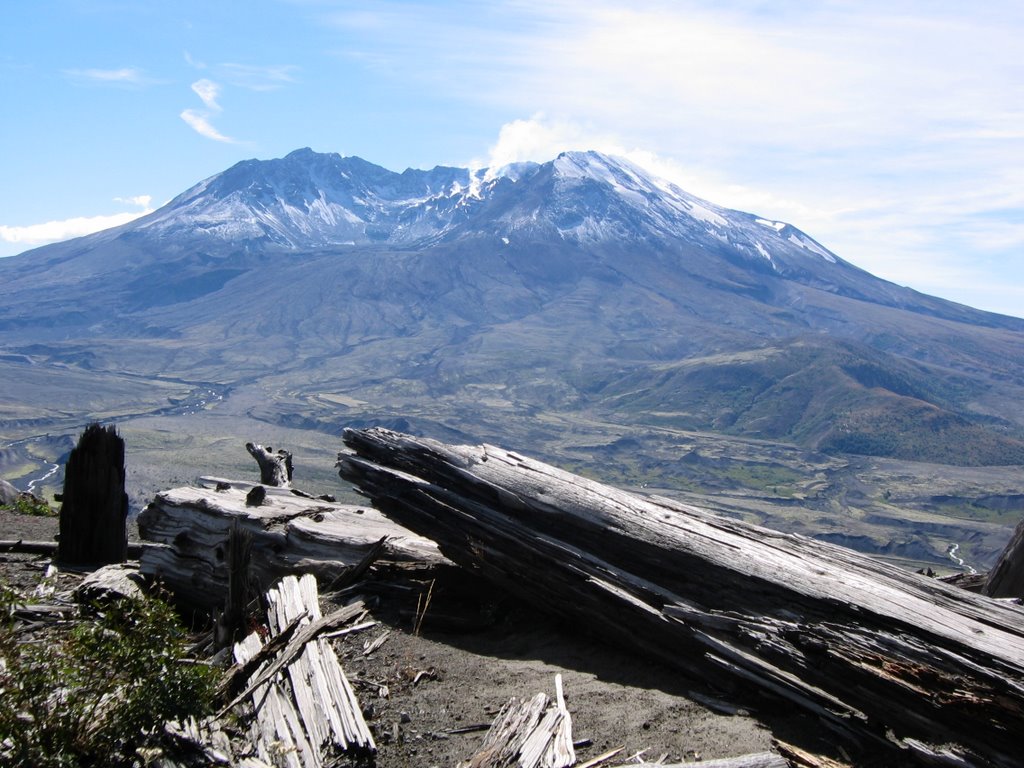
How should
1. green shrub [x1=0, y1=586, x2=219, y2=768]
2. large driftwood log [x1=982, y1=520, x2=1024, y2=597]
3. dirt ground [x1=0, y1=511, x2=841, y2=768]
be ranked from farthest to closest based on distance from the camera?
large driftwood log [x1=982, y1=520, x2=1024, y2=597]
dirt ground [x1=0, y1=511, x2=841, y2=768]
green shrub [x1=0, y1=586, x2=219, y2=768]

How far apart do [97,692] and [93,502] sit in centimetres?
719

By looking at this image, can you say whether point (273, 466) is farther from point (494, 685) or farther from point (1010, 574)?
point (1010, 574)

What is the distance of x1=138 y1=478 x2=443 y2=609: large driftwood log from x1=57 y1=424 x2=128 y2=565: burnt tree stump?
0.65 meters

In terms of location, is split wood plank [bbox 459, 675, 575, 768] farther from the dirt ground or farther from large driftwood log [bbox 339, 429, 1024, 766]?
large driftwood log [bbox 339, 429, 1024, 766]

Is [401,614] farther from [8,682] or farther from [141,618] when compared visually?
[8,682]

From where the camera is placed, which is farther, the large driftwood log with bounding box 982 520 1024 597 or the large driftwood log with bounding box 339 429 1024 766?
the large driftwood log with bounding box 982 520 1024 597

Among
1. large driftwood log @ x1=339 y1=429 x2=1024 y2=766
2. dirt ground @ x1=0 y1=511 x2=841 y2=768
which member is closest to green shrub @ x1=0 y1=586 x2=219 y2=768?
dirt ground @ x1=0 y1=511 x2=841 y2=768

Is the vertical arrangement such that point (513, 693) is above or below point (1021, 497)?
above

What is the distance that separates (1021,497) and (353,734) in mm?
194527

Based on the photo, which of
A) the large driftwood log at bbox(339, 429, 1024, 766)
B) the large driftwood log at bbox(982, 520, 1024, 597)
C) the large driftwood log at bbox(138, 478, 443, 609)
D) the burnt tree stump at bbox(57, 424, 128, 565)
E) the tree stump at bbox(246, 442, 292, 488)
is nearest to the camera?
the large driftwood log at bbox(339, 429, 1024, 766)

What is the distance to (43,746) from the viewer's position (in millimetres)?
5324

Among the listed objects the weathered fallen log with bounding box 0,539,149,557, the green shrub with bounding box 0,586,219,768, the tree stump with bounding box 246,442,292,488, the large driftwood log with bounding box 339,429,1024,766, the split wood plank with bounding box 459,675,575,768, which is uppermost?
the large driftwood log with bounding box 339,429,1024,766

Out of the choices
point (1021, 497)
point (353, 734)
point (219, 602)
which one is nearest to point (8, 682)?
point (353, 734)

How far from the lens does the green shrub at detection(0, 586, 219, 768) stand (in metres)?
5.36
